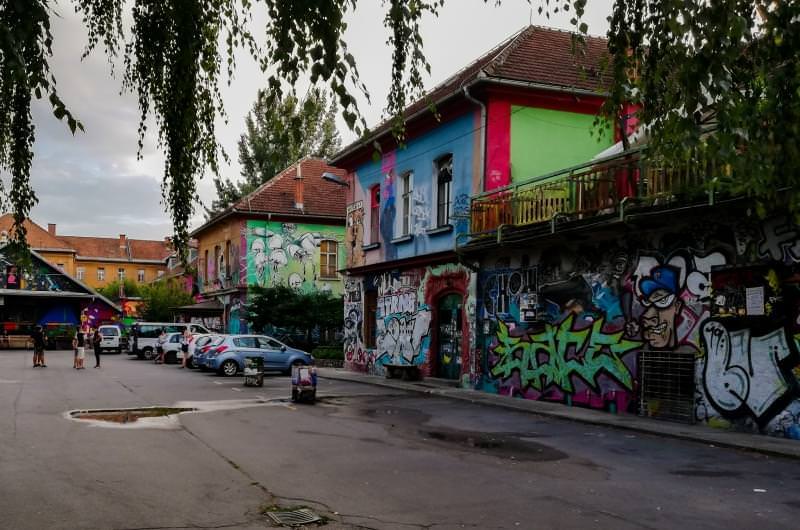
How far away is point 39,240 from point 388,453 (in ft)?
269

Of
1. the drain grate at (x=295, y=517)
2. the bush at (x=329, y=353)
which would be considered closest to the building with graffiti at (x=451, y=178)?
the bush at (x=329, y=353)

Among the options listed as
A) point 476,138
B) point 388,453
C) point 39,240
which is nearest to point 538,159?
point 476,138

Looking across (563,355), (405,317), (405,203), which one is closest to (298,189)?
(405,203)

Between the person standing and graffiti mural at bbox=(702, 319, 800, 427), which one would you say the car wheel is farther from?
graffiti mural at bbox=(702, 319, 800, 427)

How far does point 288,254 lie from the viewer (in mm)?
43219

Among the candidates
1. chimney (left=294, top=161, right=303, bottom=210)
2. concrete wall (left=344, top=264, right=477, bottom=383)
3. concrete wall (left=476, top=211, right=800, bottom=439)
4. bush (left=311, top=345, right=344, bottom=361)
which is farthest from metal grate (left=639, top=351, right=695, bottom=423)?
chimney (left=294, top=161, right=303, bottom=210)

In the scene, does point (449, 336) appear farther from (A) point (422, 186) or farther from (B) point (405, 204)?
(B) point (405, 204)

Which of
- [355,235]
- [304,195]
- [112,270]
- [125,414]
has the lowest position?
[125,414]

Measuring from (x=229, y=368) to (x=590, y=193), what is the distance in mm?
15750

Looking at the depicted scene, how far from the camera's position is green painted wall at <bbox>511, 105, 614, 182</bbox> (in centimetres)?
2117

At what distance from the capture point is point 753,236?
1370 centimetres

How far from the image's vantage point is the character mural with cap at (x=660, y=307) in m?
15.3

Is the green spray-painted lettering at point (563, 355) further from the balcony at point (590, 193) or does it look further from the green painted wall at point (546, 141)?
the green painted wall at point (546, 141)

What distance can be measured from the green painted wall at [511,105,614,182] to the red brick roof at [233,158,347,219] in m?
23.1
